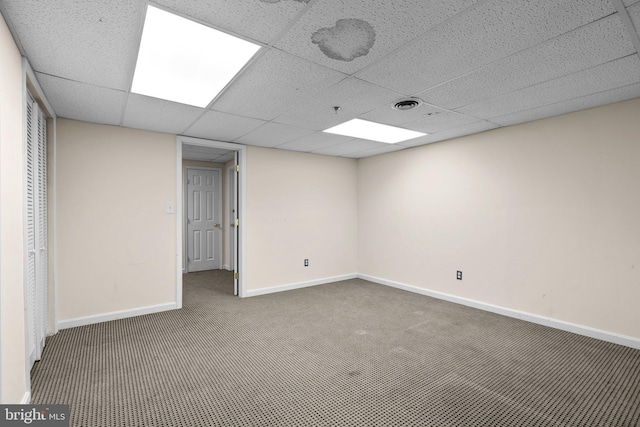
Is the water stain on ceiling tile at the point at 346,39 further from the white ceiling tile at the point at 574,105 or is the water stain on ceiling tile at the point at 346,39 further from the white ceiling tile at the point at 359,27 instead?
the white ceiling tile at the point at 574,105

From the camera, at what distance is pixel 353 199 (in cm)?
583

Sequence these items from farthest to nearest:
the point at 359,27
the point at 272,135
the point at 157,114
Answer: the point at 272,135
the point at 157,114
the point at 359,27

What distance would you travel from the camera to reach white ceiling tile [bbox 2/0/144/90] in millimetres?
1543

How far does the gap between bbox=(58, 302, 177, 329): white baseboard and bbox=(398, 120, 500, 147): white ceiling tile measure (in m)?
3.87

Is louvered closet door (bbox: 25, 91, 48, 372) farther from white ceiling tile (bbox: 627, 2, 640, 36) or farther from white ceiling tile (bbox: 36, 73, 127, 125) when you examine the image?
white ceiling tile (bbox: 627, 2, 640, 36)

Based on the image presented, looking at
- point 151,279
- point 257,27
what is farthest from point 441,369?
point 151,279

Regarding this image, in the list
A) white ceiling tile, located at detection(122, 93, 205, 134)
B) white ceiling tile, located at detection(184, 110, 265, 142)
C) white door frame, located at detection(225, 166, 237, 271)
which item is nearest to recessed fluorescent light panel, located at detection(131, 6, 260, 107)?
white ceiling tile, located at detection(122, 93, 205, 134)

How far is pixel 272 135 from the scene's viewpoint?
404cm

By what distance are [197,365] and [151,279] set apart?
1.76 meters

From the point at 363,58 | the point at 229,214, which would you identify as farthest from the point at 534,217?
the point at 229,214

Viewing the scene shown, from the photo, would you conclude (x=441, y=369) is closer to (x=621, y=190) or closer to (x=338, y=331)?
(x=338, y=331)

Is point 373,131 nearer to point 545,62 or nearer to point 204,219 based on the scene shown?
point 545,62

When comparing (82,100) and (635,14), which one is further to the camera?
(82,100)

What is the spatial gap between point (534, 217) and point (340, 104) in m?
2.51
